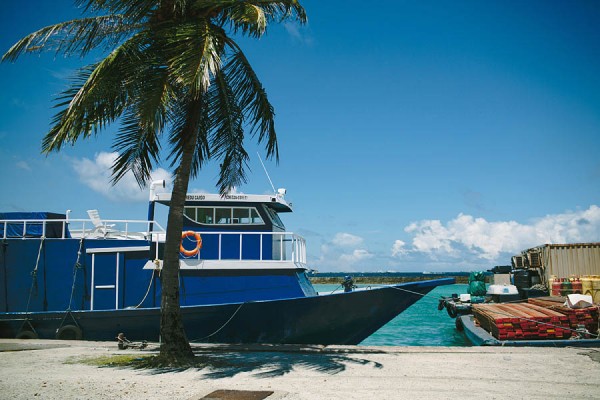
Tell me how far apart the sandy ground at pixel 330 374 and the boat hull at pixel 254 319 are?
1713 mm

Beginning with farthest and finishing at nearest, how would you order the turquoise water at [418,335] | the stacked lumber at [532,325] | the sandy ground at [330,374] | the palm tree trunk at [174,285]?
the turquoise water at [418,335], the stacked lumber at [532,325], the palm tree trunk at [174,285], the sandy ground at [330,374]

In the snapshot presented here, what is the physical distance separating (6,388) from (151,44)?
6.15 meters

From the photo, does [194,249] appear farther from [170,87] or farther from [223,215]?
[170,87]

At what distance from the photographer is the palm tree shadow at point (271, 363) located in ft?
28.6

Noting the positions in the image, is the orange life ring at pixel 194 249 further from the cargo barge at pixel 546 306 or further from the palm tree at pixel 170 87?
the cargo barge at pixel 546 306

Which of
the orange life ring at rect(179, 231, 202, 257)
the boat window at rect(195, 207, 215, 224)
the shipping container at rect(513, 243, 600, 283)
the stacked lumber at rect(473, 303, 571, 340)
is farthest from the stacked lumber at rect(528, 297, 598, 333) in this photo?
the boat window at rect(195, 207, 215, 224)

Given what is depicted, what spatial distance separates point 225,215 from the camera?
15695 mm

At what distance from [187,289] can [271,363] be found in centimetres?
519

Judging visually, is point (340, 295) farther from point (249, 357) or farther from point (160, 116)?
point (160, 116)

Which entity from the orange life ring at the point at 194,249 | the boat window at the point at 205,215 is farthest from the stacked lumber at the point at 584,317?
the boat window at the point at 205,215

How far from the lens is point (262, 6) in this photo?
32.8 feet

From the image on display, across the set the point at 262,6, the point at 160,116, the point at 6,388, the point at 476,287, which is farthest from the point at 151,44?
the point at 476,287

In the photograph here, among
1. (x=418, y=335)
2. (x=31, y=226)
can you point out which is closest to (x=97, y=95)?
(x=31, y=226)

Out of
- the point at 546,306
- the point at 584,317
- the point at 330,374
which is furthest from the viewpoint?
the point at 546,306
